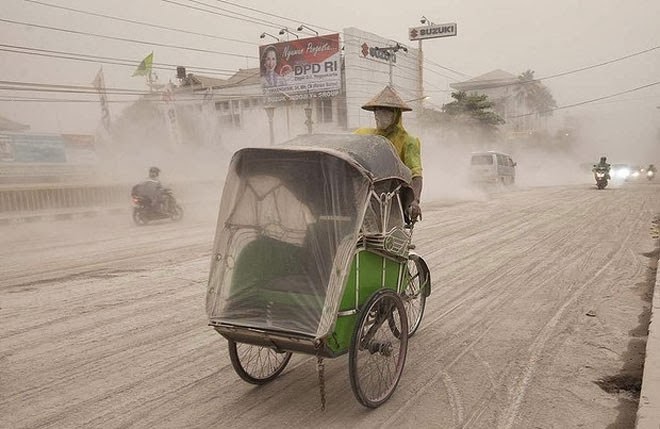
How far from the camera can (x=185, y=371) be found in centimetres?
413

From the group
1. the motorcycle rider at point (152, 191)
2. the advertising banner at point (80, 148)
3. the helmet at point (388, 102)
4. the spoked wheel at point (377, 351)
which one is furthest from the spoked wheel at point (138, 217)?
the advertising banner at point (80, 148)

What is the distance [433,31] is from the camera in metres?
51.2

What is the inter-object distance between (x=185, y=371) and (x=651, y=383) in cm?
362

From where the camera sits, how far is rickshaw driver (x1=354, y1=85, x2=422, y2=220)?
4535mm

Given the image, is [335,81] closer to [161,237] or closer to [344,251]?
[161,237]

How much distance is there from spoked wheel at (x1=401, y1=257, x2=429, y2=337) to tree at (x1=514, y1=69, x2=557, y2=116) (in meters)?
74.4

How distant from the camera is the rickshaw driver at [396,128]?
14.9 feet

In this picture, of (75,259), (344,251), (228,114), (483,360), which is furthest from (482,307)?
(228,114)

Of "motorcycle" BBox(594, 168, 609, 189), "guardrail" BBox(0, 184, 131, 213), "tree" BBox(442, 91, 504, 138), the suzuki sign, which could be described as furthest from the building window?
"guardrail" BBox(0, 184, 131, 213)

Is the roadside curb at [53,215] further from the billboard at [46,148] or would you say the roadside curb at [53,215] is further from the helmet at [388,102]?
the helmet at [388,102]

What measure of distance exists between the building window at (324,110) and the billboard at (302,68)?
205 cm

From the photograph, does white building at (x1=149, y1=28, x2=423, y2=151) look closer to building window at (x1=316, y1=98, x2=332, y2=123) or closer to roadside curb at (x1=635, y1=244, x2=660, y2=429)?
building window at (x1=316, y1=98, x2=332, y2=123)

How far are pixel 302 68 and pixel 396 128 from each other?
3363 centimetres

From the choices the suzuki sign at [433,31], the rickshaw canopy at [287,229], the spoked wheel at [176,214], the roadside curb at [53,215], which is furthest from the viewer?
the suzuki sign at [433,31]
